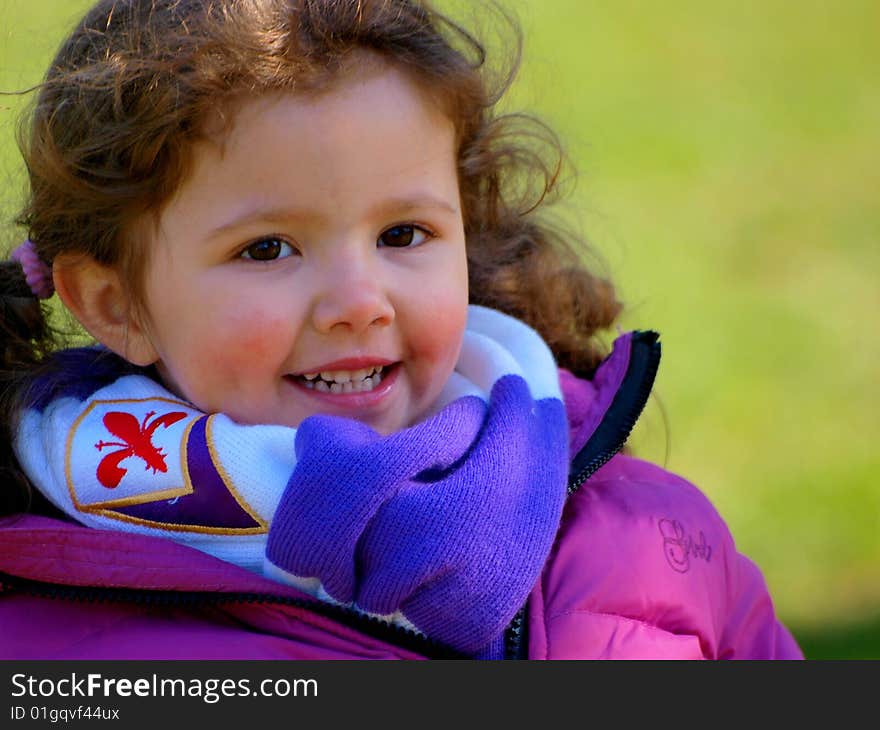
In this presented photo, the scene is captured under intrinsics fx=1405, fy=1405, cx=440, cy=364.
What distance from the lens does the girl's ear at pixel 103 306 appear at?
6.75 ft

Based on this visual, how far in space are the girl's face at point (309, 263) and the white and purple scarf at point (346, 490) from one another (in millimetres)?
87

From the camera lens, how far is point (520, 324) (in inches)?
89.7

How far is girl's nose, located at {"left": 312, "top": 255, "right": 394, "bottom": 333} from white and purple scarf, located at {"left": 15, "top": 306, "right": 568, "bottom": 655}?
142 millimetres

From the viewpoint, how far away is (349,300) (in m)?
1.86

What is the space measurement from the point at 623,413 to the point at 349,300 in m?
0.50

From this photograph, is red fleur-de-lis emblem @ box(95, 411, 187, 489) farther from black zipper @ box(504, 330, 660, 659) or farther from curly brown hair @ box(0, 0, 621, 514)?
black zipper @ box(504, 330, 660, 659)

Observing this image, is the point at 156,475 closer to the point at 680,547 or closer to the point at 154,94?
the point at 154,94

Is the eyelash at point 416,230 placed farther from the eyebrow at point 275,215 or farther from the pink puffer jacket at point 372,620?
the pink puffer jacket at point 372,620

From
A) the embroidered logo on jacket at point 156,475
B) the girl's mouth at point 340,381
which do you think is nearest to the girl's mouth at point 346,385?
the girl's mouth at point 340,381

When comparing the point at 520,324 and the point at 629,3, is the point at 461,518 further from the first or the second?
the point at 629,3

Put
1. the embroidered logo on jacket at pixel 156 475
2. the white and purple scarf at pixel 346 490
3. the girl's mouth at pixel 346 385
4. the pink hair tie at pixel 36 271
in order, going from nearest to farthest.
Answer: the white and purple scarf at pixel 346 490, the embroidered logo on jacket at pixel 156 475, the girl's mouth at pixel 346 385, the pink hair tie at pixel 36 271

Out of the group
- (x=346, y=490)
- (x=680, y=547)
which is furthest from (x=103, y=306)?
(x=680, y=547)

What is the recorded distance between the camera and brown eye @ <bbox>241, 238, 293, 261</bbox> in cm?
190

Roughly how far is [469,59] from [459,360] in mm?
471
